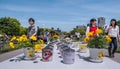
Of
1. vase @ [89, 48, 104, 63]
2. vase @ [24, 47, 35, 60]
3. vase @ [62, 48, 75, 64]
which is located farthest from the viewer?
vase @ [24, 47, 35, 60]

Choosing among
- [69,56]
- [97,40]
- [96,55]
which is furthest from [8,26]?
[69,56]

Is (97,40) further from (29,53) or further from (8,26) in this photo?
(8,26)

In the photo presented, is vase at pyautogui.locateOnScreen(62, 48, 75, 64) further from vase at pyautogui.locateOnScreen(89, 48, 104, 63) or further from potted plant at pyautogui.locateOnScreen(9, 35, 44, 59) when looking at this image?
potted plant at pyautogui.locateOnScreen(9, 35, 44, 59)

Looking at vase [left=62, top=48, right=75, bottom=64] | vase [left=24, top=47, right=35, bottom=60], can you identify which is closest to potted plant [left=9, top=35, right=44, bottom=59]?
vase [left=24, top=47, right=35, bottom=60]

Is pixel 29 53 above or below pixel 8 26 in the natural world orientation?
below

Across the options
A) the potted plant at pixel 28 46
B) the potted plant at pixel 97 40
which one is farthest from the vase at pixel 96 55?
the potted plant at pixel 28 46

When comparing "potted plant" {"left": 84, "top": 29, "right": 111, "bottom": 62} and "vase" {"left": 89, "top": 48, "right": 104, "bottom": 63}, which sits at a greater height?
"potted plant" {"left": 84, "top": 29, "right": 111, "bottom": 62}

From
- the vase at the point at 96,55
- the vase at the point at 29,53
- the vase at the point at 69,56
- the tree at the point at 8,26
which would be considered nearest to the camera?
the vase at the point at 69,56

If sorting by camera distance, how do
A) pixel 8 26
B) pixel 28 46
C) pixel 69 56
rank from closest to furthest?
1. pixel 69 56
2. pixel 28 46
3. pixel 8 26

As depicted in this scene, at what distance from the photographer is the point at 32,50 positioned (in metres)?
3.19

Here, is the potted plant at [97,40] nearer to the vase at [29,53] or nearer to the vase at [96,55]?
the vase at [96,55]

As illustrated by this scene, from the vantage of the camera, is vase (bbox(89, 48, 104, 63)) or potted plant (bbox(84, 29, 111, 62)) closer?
vase (bbox(89, 48, 104, 63))

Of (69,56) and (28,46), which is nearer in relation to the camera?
(69,56)

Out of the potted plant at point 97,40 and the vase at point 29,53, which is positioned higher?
the potted plant at point 97,40
